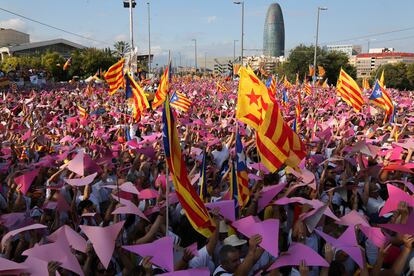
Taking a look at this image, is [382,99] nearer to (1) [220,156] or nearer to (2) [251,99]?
(1) [220,156]

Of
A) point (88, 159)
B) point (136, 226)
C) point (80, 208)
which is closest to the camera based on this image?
point (136, 226)

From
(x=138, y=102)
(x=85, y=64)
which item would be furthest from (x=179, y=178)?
(x=85, y=64)

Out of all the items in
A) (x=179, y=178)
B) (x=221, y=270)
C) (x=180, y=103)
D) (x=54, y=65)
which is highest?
(x=54, y=65)

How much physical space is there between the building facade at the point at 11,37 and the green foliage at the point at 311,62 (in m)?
52.3

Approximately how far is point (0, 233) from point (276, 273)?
1.90m

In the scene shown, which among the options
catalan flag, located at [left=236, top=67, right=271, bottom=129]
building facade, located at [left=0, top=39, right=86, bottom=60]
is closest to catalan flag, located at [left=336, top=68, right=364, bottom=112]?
catalan flag, located at [left=236, top=67, right=271, bottom=129]

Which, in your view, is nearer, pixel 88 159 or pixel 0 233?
pixel 0 233

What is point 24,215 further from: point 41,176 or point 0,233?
point 41,176

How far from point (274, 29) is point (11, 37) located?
112205 mm

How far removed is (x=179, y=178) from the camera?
103 inches

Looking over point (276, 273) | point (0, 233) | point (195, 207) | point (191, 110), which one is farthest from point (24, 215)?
point (191, 110)

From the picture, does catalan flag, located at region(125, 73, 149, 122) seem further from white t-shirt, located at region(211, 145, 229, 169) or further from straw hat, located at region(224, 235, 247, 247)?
straw hat, located at region(224, 235, 247, 247)

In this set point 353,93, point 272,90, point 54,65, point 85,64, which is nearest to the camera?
point 353,93

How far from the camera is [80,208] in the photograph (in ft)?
11.3
